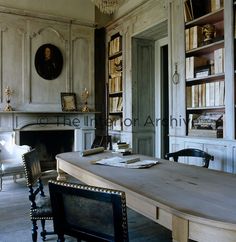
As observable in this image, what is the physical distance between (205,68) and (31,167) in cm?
243

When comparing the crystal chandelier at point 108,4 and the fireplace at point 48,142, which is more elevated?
the crystal chandelier at point 108,4

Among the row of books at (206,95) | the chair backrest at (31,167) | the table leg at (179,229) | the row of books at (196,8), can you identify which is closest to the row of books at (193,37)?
the row of books at (196,8)

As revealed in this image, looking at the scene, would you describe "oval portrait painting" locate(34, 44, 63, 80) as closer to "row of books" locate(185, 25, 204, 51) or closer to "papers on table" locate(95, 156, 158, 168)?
"row of books" locate(185, 25, 204, 51)

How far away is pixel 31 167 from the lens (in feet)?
6.91

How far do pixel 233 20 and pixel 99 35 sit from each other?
139 inches

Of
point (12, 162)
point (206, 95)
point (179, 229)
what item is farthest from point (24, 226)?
point (206, 95)

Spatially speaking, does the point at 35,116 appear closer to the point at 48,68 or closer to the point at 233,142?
the point at 48,68

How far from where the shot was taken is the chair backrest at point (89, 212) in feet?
3.59

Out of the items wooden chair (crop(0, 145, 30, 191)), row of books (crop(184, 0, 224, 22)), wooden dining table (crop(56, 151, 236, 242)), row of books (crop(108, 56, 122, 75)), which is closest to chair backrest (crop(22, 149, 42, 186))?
wooden dining table (crop(56, 151, 236, 242))

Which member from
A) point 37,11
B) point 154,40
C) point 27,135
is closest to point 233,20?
point 154,40

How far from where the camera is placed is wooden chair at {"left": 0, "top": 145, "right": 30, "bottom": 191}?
4020 millimetres

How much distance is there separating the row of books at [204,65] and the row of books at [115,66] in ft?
6.24

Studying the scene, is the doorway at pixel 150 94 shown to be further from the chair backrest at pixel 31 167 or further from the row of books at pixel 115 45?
the chair backrest at pixel 31 167

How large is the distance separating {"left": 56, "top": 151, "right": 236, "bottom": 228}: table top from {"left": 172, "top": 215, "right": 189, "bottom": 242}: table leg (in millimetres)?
42
